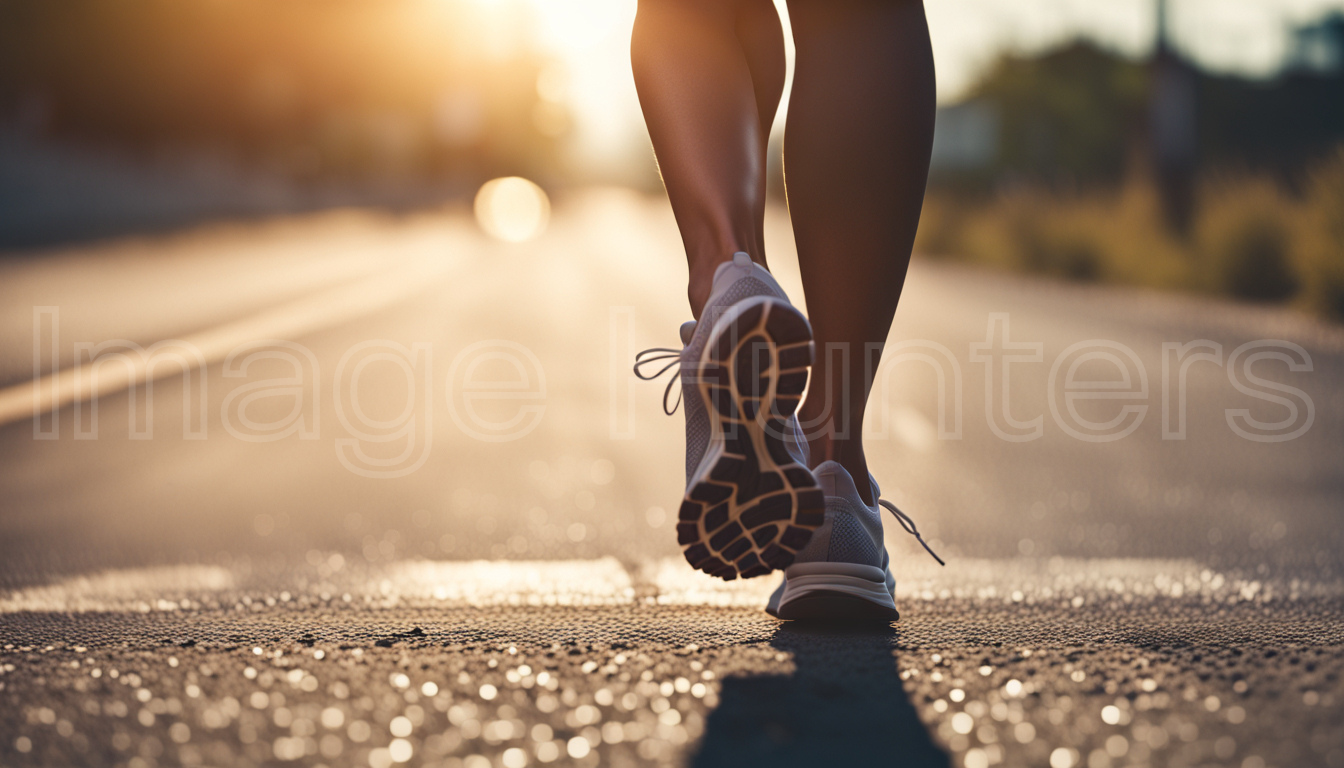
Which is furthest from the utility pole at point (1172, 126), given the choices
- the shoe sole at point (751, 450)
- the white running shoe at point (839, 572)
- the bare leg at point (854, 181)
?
the shoe sole at point (751, 450)

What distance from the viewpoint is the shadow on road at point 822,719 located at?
1286mm

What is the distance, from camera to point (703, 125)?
2.02 meters

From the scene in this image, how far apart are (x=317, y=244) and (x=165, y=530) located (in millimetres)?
17185

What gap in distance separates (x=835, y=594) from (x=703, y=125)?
0.78 metres

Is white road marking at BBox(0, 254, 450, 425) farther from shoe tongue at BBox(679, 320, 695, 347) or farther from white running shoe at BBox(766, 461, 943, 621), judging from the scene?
white running shoe at BBox(766, 461, 943, 621)

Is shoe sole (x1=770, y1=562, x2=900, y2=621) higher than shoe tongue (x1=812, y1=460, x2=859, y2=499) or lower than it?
lower

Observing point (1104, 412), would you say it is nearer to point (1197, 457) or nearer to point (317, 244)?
point (1197, 457)

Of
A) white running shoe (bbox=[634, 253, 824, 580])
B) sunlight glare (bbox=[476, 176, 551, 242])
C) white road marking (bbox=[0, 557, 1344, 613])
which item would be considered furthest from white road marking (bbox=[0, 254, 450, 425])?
sunlight glare (bbox=[476, 176, 551, 242])

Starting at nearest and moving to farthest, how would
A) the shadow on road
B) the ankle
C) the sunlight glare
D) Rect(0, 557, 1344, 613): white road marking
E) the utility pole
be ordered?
the shadow on road
the ankle
Rect(0, 557, 1344, 613): white road marking
the utility pole
the sunlight glare

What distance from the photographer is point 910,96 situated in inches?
81.9

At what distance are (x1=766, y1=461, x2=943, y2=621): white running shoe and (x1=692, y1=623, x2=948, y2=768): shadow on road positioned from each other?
0.20m

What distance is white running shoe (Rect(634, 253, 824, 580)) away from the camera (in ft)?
5.71

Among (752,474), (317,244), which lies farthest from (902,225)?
(317,244)

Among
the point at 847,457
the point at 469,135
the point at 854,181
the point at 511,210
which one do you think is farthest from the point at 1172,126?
the point at 469,135
